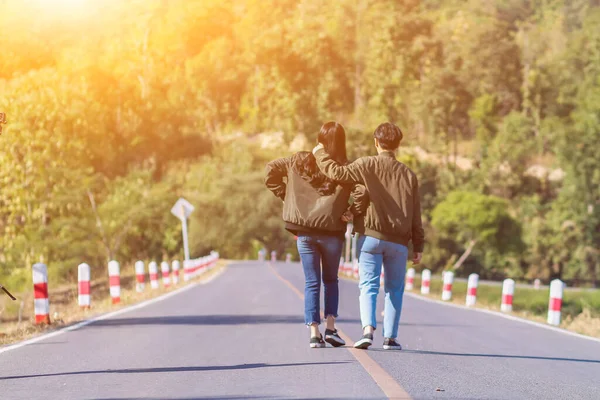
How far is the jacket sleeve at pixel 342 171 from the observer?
8.97 metres

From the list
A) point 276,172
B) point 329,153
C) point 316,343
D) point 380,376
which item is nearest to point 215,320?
point 316,343

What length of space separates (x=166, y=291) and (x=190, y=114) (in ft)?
298

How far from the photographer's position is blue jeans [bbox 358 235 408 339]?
9.05 meters

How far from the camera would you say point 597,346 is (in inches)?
468

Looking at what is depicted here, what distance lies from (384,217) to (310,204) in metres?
0.72

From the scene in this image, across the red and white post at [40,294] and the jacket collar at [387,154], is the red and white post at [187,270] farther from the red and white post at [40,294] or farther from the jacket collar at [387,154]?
the jacket collar at [387,154]

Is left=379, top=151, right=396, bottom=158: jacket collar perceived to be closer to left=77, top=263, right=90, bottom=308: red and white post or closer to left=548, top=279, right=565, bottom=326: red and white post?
left=548, top=279, right=565, bottom=326: red and white post

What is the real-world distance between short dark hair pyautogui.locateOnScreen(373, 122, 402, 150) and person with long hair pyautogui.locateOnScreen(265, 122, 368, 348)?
327mm

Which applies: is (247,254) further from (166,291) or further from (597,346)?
(597,346)

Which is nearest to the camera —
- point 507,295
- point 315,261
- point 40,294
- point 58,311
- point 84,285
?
point 315,261

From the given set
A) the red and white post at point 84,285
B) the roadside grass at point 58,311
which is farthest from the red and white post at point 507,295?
the red and white post at point 84,285

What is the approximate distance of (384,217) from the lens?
8.97 metres

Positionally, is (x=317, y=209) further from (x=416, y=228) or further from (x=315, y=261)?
(x=416, y=228)

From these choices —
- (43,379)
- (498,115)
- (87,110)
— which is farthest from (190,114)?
(43,379)
